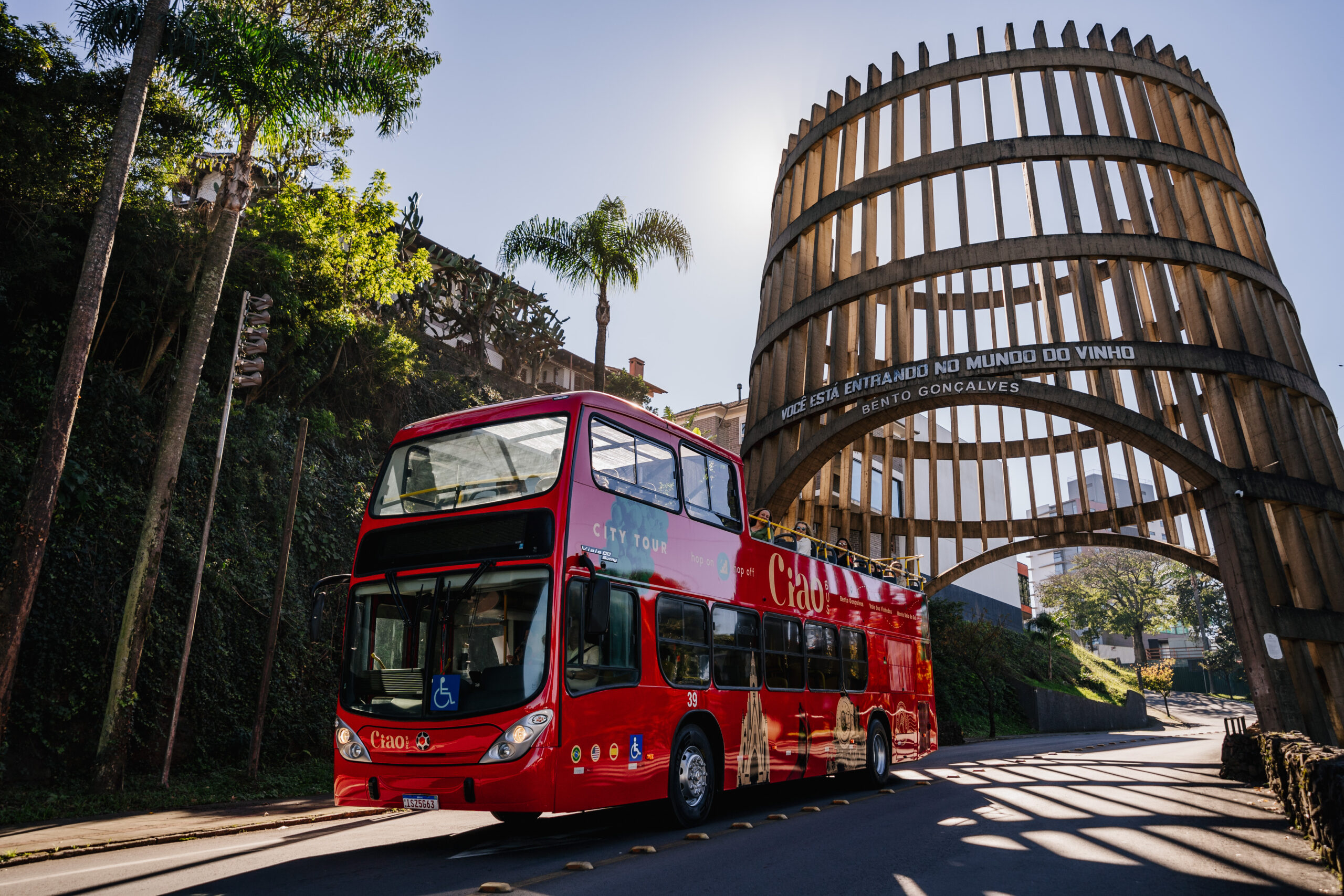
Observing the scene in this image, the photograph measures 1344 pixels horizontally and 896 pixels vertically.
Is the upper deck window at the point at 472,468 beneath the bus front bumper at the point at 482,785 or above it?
above

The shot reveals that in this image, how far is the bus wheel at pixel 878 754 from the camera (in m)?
13.7

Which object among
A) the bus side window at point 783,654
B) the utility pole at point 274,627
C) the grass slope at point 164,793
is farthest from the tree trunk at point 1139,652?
the utility pole at point 274,627

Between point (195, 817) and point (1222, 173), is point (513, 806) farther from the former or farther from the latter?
point (1222, 173)

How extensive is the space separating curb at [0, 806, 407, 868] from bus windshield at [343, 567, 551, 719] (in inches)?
45.7

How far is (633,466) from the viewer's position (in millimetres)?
9031

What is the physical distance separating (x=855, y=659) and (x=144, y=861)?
9.66m

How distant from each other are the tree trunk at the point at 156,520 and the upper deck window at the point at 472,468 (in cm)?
612

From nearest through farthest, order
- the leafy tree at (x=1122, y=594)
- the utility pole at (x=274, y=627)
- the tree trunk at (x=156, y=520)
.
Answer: the tree trunk at (x=156, y=520), the utility pole at (x=274, y=627), the leafy tree at (x=1122, y=594)

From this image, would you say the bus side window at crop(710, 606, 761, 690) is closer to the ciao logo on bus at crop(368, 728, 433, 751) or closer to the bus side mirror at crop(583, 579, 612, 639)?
the bus side mirror at crop(583, 579, 612, 639)

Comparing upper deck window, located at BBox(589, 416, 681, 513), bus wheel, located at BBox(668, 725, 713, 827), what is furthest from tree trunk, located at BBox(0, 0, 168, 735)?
bus wheel, located at BBox(668, 725, 713, 827)

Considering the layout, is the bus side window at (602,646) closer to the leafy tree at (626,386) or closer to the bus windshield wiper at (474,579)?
the bus windshield wiper at (474,579)

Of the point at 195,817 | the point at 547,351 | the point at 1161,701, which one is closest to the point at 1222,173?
the point at 547,351

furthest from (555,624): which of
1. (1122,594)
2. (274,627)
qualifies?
(1122,594)

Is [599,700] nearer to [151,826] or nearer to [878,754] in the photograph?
[151,826]
